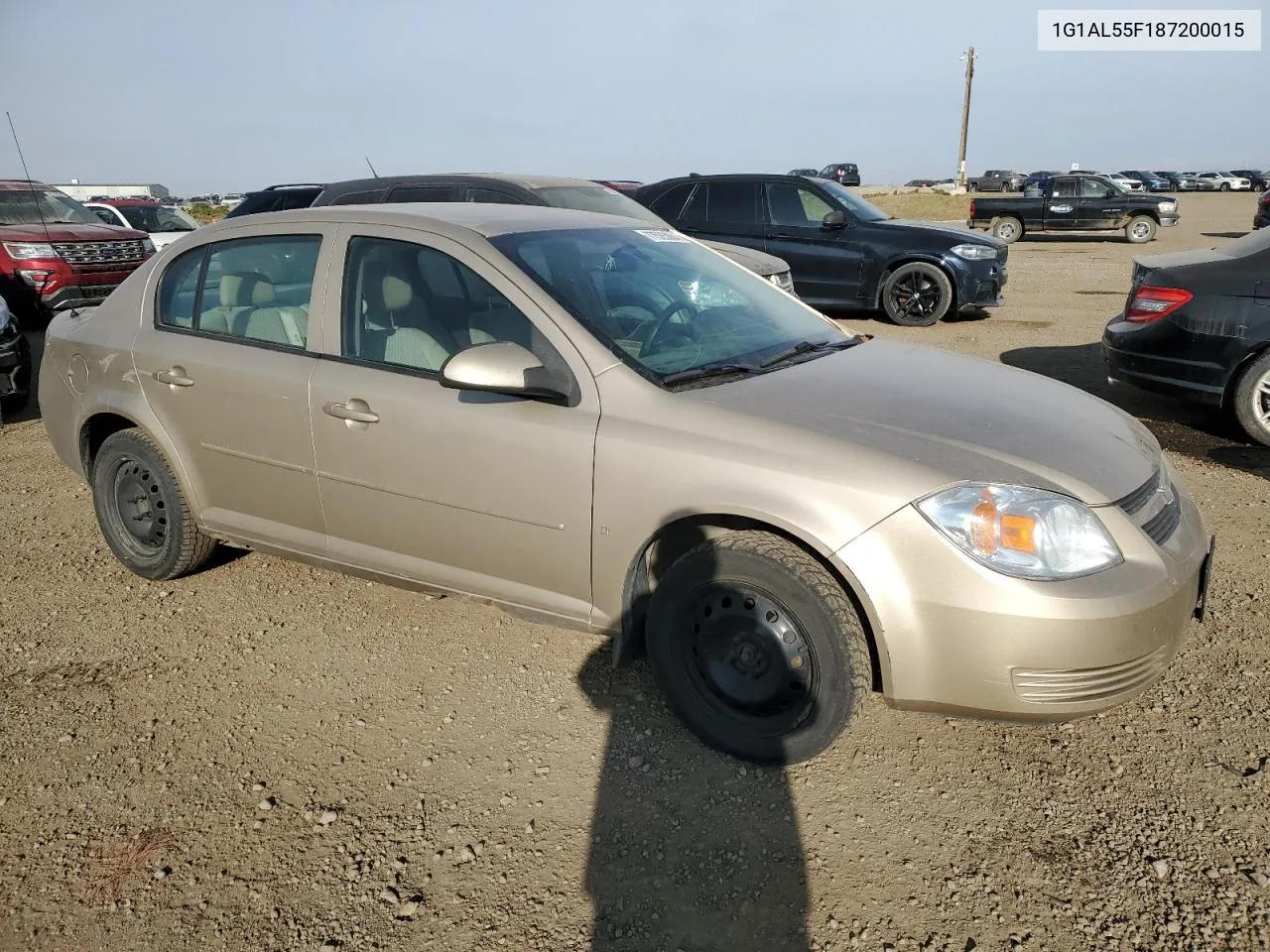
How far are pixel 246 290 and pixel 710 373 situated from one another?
198 centimetres

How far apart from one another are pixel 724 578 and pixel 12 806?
2213mm

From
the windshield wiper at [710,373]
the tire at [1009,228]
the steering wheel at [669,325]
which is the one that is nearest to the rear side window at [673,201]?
the steering wheel at [669,325]

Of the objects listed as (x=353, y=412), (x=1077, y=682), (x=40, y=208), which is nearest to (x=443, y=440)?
(x=353, y=412)

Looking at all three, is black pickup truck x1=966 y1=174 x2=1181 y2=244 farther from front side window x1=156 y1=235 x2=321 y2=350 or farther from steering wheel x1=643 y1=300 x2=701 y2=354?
front side window x1=156 y1=235 x2=321 y2=350

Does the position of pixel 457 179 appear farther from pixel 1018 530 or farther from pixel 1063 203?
pixel 1063 203

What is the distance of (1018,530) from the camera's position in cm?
252

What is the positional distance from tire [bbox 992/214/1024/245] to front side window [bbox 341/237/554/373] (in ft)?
80.2

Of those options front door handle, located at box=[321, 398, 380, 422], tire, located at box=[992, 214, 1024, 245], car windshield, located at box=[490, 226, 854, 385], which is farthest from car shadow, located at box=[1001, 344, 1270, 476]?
tire, located at box=[992, 214, 1024, 245]

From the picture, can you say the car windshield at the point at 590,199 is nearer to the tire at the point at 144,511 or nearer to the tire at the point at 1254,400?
the tire at the point at 1254,400

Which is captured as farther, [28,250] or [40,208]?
[40,208]

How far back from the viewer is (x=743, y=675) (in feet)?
9.41

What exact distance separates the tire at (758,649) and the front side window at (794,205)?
8847 millimetres

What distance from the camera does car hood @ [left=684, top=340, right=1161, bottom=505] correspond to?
2609 mm

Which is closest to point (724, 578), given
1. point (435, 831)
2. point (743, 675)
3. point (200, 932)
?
point (743, 675)
